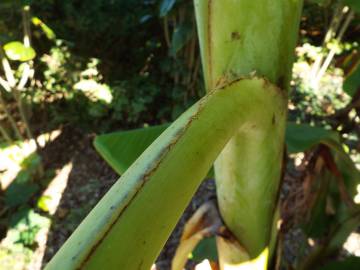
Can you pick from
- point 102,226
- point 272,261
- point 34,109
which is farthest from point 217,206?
point 34,109

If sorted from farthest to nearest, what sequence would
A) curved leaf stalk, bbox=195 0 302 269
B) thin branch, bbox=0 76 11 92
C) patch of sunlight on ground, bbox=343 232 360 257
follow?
1. thin branch, bbox=0 76 11 92
2. patch of sunlight on ground, bbox=343 232 360 257
3. curved leaf stalk, bbox=195 0 302 269

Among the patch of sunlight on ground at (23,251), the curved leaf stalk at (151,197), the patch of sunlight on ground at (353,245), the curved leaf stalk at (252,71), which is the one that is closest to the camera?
the curved leaf stalk at (151,197)

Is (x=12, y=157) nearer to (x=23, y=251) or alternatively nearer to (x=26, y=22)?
(x=23, y=251)

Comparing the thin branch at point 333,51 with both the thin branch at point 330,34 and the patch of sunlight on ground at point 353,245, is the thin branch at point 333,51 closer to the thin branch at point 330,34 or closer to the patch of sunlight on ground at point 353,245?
the thin branch at point 330,34

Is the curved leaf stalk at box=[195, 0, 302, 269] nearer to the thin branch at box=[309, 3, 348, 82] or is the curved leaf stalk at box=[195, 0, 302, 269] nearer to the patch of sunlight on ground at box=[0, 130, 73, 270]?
the patch of sunlight on ground at box=[0, 130, 73, 270]

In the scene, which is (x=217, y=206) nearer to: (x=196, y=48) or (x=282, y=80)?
(x=282, y=80)

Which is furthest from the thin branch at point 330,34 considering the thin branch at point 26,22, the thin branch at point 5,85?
the thin branch at point 5,85

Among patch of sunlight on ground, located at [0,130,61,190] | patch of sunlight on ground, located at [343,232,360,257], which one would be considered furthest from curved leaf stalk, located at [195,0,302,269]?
patch of sunlight on ground, located at [0,130,61,190]
